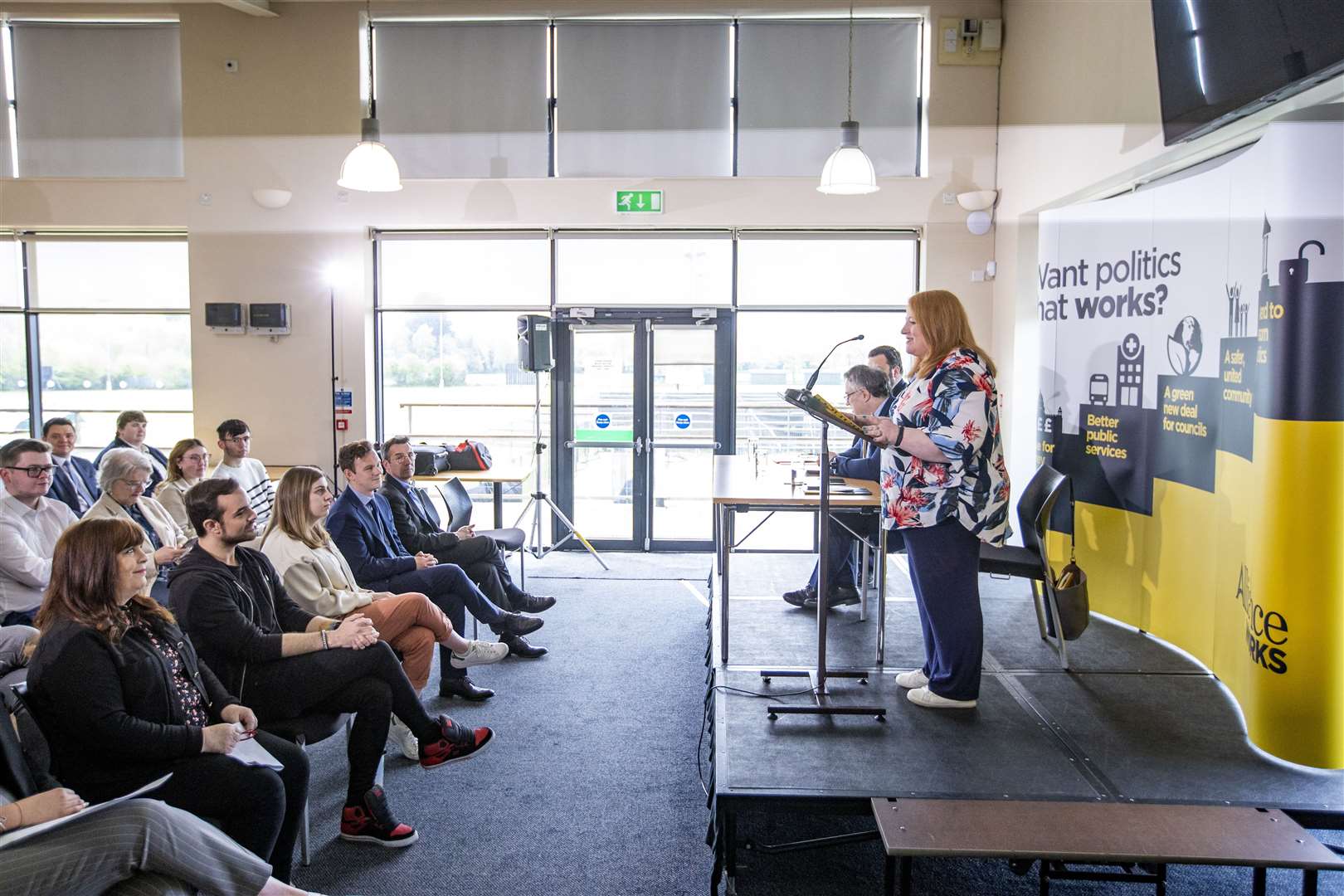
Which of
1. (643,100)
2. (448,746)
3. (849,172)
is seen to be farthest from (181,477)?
(643,100)

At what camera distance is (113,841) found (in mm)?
1993

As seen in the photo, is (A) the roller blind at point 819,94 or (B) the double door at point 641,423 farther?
(B) the double door at point 641,423

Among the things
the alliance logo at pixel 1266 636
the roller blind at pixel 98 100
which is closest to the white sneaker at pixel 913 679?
the alliance logo at pixel 1266 636

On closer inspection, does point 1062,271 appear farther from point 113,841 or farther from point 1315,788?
point 113,841

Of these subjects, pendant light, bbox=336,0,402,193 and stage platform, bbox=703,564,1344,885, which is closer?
stage platform, bbox=703,564,1344,885

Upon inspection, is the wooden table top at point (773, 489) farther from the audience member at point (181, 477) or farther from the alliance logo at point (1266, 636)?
the audience member at point (181, 477)

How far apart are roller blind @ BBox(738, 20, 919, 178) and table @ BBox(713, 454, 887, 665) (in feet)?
11.8

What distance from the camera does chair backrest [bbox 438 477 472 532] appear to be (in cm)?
562

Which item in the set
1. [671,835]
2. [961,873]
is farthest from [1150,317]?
[671,835]

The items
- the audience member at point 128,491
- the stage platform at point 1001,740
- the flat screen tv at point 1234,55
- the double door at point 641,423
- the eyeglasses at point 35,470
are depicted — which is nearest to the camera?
the stage platform at point 1001,740

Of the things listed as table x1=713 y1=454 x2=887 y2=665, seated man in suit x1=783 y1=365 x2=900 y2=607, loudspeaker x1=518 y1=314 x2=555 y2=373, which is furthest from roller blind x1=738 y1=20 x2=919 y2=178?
table x1=713 y1=454 x2=887 y2=665

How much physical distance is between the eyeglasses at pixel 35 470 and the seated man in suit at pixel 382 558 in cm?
114

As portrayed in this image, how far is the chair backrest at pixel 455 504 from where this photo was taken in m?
5.62

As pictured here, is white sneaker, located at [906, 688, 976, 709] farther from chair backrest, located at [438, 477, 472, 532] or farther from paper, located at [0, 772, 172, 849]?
chair backrest, located at [438, 477, 472, 532]
